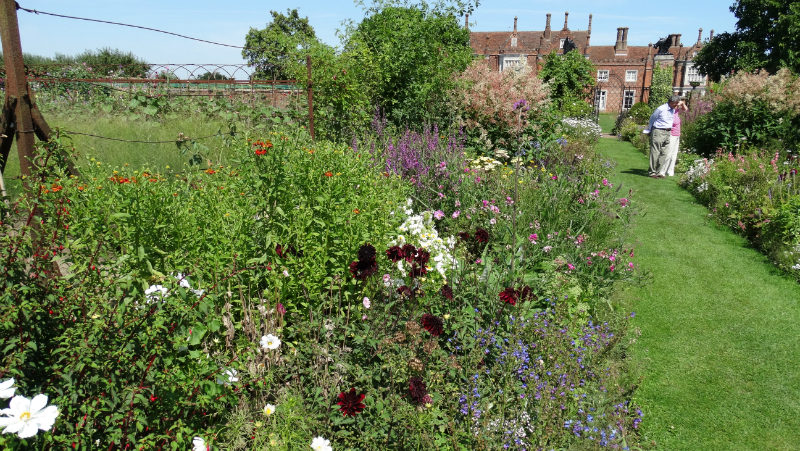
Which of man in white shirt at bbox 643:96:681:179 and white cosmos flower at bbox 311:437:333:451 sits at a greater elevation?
man in white shirt at bbox 643:96:681:179

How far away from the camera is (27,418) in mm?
A: 1306

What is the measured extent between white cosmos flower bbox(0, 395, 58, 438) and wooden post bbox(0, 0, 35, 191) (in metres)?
2.45

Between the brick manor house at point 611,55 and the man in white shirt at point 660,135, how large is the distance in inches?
1565

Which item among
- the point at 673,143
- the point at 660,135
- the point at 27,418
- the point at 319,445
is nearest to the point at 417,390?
the point at 319,445

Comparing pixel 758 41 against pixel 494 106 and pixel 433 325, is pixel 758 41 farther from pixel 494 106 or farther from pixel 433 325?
pixel 433 325

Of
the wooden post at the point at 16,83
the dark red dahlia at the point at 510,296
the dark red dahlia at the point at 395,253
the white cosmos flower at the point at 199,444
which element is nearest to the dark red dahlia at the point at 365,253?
the dark red dahlia at the point at 395,253

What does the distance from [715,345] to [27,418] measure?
4417mm

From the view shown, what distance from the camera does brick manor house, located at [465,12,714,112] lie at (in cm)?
4772

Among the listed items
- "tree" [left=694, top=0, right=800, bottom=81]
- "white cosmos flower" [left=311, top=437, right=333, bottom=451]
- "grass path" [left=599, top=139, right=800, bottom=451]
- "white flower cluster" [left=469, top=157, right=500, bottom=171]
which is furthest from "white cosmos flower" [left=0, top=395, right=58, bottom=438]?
"tree" [left=694, top=0, right=800, bottom=81]

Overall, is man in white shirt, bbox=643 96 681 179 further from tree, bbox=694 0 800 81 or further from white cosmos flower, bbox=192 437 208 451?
tree, bbox=694 0 800 81

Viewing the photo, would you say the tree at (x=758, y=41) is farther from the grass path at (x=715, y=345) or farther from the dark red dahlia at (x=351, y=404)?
the dark red dahlia at (x=351, y=404)

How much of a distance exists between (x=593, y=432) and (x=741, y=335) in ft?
8.23

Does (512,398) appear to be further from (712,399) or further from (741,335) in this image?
(741,335)

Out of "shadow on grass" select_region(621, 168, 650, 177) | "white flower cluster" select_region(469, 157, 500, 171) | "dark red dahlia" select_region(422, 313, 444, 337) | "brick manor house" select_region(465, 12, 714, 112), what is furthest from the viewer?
"brick manor house" select_region(465, 12, 714, 112)
